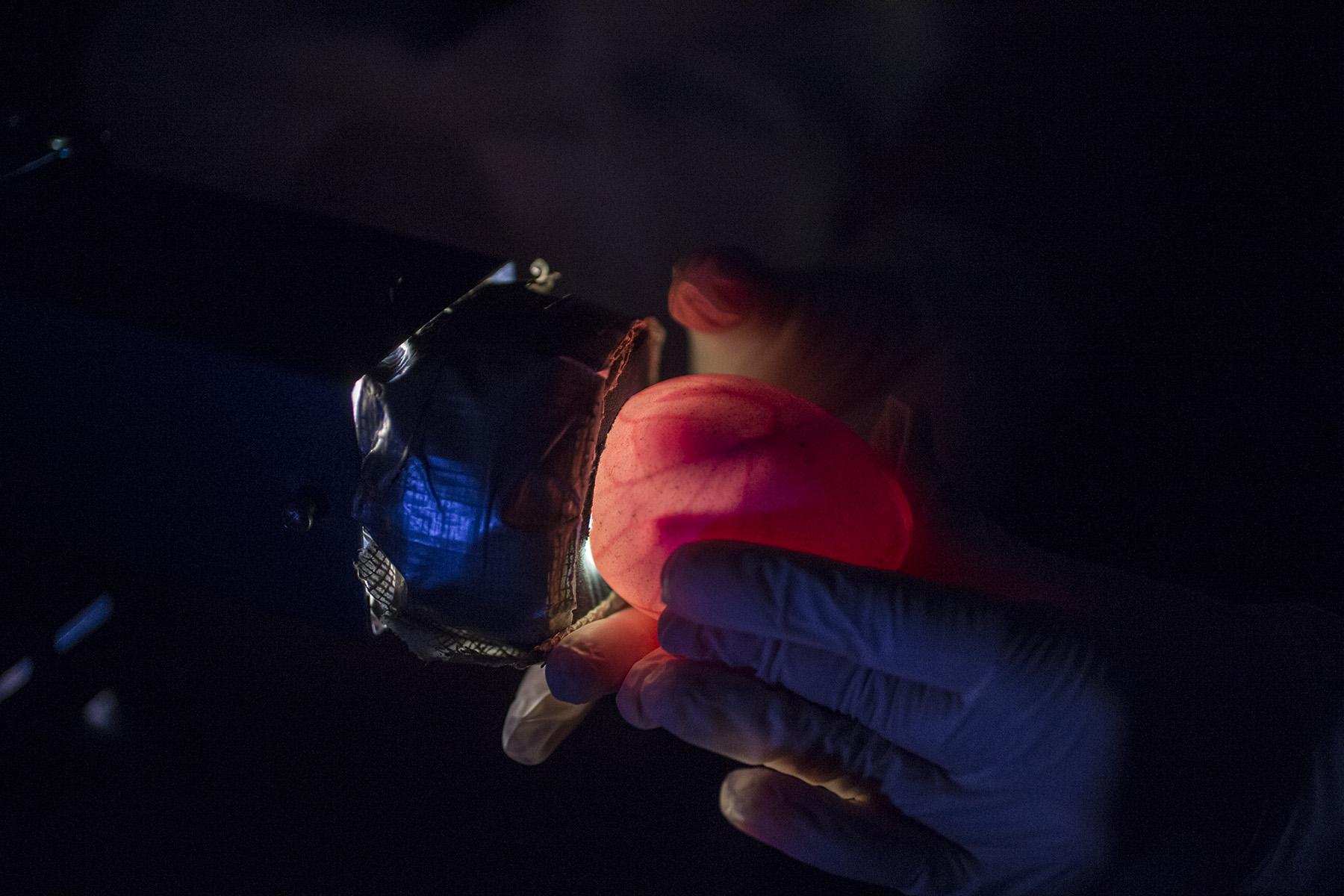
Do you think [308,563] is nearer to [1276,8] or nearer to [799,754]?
[799,754]

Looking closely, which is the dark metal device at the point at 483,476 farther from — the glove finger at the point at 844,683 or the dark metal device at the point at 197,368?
the glove finger at the point at 844,683

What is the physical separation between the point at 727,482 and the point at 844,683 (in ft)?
1.31

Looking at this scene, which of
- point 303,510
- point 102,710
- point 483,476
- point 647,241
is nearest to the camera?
point 483,476

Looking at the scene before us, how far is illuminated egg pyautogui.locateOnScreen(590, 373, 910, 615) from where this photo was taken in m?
0.93

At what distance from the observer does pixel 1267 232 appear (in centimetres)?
186

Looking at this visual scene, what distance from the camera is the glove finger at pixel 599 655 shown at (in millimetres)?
1086

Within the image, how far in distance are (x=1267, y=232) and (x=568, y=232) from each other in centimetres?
185

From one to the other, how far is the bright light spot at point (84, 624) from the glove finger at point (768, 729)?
1086 millimetres

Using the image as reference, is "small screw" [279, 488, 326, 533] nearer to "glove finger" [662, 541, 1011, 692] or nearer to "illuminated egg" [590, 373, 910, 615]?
"illuminated egg" [590, 373, 910, 615]

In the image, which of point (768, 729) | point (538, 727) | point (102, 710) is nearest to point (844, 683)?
point (768, 729)

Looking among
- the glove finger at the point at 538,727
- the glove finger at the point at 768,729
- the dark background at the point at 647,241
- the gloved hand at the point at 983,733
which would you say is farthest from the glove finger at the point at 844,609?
the dark background at the point at 647,241

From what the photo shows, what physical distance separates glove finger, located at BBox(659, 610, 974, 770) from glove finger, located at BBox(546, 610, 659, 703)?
127 millimetres

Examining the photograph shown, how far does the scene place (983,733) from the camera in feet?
3.50

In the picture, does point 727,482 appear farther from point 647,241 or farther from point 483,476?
point 647,241
